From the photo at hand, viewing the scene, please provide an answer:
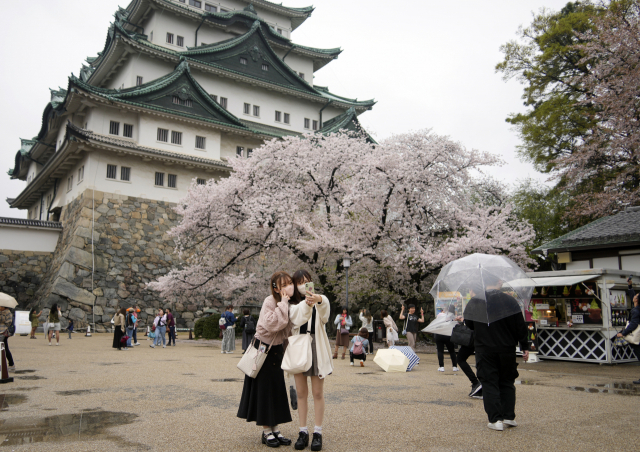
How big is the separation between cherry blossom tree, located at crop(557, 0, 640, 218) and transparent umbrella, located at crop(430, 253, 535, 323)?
1602cm

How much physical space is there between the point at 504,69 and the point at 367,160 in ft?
43.9

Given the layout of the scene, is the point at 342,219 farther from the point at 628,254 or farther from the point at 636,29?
the point at 636,29

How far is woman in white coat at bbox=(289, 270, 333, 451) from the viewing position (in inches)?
188

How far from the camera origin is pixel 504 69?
27.7 m

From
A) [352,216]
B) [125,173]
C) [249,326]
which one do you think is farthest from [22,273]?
[249,326]

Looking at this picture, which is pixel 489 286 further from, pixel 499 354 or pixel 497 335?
pixel 499 354

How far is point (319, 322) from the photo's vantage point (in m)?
4.95

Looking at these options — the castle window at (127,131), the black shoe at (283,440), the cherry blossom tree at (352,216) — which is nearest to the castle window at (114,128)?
the castle window at (127,131)

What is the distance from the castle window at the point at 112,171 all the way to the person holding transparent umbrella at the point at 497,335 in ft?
91.7

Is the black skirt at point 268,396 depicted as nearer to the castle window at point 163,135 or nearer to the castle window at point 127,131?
the castle window at point 163,135

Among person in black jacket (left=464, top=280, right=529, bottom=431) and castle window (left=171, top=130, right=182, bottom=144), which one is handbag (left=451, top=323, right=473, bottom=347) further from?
castle window (left=171, top=130, right=182, bottom=144)

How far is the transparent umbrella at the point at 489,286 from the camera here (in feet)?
19.7

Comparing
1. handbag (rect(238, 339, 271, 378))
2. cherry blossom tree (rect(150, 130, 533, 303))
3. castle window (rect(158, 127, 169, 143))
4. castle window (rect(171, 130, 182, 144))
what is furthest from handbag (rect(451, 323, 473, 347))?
castle window (rect(171, 130, 182, 144))

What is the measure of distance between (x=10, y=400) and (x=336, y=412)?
5.11 meters
